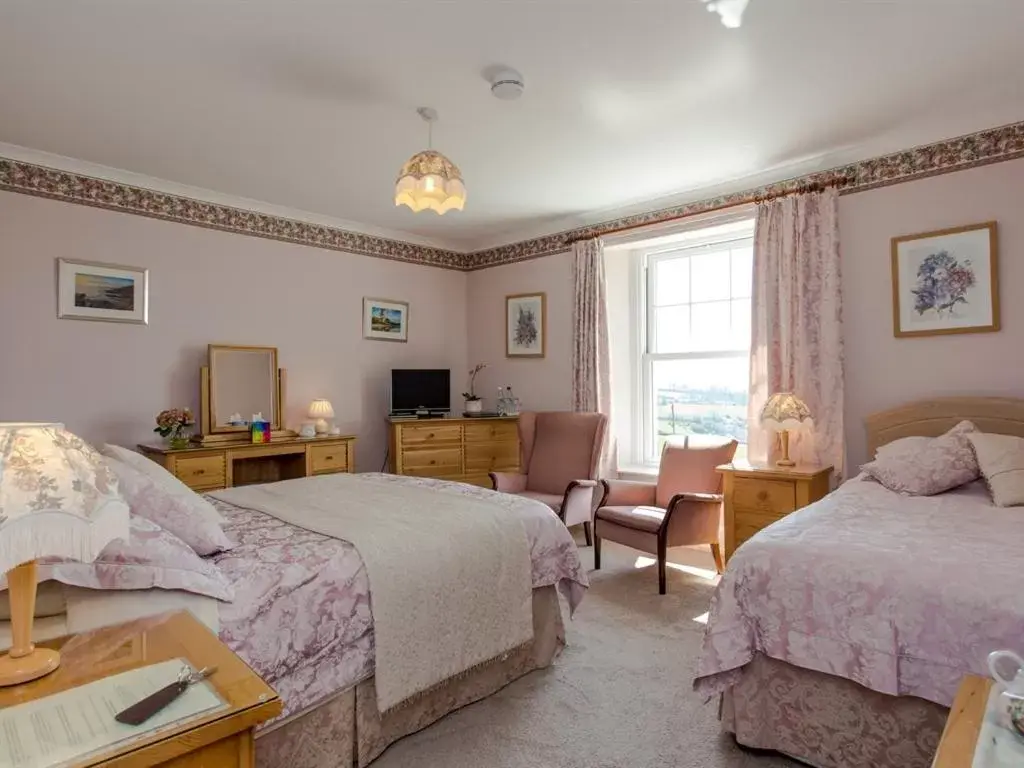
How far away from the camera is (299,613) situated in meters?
1.76

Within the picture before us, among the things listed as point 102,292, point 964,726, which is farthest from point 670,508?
point 102,292

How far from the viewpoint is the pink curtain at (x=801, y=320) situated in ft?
12.5

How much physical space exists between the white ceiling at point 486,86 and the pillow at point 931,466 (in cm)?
180

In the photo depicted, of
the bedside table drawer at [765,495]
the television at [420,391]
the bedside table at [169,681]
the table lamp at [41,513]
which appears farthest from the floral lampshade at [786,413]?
the table lamp at [41,513]

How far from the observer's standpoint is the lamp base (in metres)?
1.13

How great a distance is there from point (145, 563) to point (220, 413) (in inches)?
119

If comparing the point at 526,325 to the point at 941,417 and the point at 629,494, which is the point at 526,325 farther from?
the point at 941,417

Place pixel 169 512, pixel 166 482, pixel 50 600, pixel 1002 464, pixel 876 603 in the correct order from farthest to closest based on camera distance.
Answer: pixel 1002 464 < pixel 166 482 < pixel 169 512 < pixel 876 603 < pixel 50 600

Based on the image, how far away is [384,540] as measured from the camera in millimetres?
2078

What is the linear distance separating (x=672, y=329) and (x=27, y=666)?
4.67 meters

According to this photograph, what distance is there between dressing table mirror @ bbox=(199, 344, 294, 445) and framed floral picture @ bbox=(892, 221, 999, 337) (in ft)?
14.4

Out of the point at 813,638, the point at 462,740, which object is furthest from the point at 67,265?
the point at 813,638

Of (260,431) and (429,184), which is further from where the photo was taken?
(260,431)

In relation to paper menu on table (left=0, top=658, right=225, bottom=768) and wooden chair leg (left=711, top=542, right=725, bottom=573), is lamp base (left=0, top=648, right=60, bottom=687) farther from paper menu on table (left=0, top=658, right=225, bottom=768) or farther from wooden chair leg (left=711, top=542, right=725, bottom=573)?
wooden chair leg (left=711, top=542, right=725, bottom=573)
